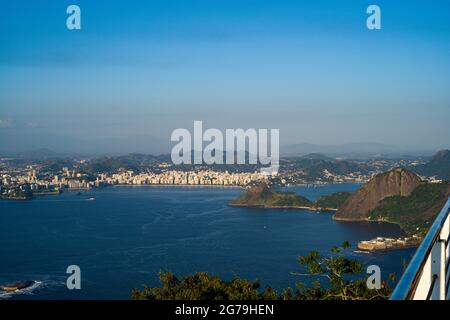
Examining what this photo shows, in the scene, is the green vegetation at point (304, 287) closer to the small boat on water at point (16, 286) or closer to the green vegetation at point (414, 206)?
the small boat on water at point (16, 286)

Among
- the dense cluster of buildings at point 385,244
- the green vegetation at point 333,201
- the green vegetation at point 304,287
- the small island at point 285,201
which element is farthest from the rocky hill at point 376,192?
the green vegetation at point 304,287

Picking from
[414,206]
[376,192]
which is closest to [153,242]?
[414,206]

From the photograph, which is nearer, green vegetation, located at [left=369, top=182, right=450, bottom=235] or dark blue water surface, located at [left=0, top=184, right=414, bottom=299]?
dark blue water surface, located at [left=0, top=184, right=414, bottom=299]

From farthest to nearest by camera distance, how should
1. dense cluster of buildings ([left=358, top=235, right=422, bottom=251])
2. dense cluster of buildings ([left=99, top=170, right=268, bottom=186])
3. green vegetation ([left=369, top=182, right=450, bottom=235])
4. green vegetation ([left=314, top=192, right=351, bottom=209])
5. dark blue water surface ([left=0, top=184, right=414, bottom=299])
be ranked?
dense cluster of buildings ([left=99, top=170, right=268, bottom=186]), green vegetation ([left=314, top=192, right=351, bottom=209]), green vegetation ([left=369, top=182, right=450, bottom=235]), dense cluster of buildings ([left=358, top=235, right=422, bottom=251]), dark blue water surface ([left=0, top=184, right=414, bottom=299])

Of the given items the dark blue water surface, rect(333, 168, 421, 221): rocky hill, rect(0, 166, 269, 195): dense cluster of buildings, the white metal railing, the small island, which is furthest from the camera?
rect(0, 166, 269, 195): dense cluster of buildings

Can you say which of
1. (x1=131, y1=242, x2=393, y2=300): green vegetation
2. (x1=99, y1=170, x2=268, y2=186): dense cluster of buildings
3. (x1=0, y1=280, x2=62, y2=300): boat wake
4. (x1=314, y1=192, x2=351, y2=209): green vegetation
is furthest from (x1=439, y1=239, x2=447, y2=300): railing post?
(x1=99, y1=170, x2=268, y2=186): dense cluster of buildings

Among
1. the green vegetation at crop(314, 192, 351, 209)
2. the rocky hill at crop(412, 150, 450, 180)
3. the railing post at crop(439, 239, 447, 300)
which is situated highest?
the railing post at crop(439, 239, 447, 300)

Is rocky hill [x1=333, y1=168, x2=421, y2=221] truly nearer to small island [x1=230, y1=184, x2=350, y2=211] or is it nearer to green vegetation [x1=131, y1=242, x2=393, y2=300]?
small island [x1=230, y1=184, x2=350, y2=211]

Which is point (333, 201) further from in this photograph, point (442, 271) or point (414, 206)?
point (442, 271)
